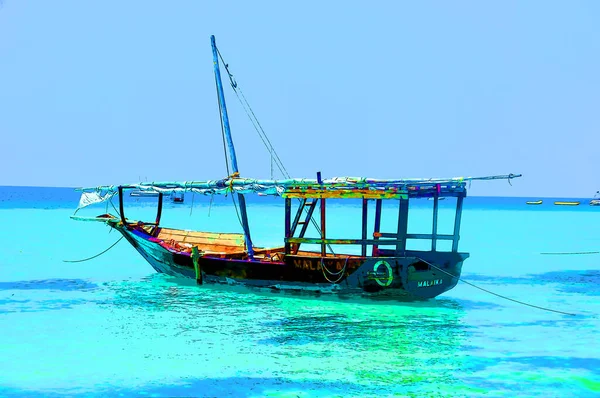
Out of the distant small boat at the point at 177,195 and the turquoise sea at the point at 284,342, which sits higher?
the distant small boat at the point at 177,195

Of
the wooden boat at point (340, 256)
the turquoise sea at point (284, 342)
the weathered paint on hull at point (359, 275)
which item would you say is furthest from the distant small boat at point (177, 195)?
the weathered paint on hull at point (359, 275)

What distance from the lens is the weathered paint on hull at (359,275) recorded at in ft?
57.2

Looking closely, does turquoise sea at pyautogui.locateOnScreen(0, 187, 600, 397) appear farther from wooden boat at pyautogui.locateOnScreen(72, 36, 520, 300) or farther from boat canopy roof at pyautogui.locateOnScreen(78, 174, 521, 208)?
boat canopy roof at pyautogui.locateOnScreen(78, 174, 521, 208)

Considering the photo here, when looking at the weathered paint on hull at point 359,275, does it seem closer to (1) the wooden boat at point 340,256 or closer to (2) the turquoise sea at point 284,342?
(1) the wooden boat at point 340,256

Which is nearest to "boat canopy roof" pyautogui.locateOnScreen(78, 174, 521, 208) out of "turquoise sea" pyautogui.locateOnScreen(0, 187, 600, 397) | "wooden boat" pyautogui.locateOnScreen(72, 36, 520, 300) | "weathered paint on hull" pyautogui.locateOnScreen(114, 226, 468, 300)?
"wooden boat" pyautogui.locateOnScreen(72, 36, 520, 300)

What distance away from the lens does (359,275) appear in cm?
1773

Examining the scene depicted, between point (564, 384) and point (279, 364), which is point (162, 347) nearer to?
point (279, 364)

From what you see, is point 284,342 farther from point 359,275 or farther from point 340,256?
point 340,256

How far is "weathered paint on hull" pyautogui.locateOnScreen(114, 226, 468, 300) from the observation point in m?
17.4

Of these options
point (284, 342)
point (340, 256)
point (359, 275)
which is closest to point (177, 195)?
point (340, 256)

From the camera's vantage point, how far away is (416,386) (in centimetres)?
1124

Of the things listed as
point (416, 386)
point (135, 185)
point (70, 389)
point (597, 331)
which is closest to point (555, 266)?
point (597, 331)

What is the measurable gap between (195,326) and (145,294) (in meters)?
5.51

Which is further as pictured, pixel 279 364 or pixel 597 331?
pixel 597 331
